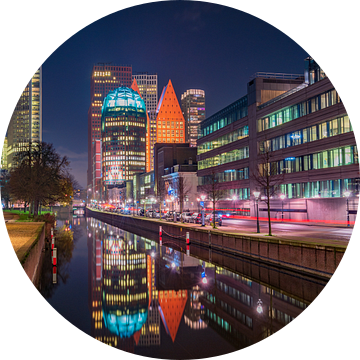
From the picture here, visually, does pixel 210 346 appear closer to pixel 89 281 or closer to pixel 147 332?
pixel 147 332

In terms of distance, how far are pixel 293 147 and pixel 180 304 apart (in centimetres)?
Result: 4495

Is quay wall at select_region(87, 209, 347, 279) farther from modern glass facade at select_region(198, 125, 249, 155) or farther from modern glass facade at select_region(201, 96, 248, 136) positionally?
modern glass facade at select_region(201, 96, 248, 136)

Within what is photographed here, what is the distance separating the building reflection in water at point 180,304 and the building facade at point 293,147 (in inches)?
729

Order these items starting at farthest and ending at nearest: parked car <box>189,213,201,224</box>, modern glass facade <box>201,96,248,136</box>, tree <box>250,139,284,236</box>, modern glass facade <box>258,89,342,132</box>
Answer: modern glass facade <box>201,96,248,136</box>, parked car <box>189,213,201,224</box>, modern glass facade <box>258,89,342,132</box>, tree <box>250,139,284,236</box>

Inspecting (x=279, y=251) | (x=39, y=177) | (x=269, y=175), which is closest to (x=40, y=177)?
(x=39, y=177)

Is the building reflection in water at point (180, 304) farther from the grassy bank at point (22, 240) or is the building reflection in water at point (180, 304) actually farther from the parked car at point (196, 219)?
the parked car at point (196, 219)

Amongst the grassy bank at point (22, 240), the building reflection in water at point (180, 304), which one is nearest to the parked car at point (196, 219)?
the building reflection in water at point (180, 304)

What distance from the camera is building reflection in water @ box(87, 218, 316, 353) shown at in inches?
643

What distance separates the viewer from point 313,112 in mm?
55375

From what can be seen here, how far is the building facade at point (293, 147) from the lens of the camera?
167 ft

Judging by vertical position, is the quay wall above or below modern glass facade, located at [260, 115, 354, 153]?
below

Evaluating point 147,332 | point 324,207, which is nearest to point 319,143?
point 324,207

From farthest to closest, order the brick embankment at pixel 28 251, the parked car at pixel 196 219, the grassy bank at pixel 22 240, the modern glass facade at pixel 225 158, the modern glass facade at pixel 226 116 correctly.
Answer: the modern glass facade at pixel 226 116 → the modern glass facade at pixel 225 158 → the parked car at pixel 196 219 → the grassy bank at pixel 22 240 → the brick embankment at pixel 28 251

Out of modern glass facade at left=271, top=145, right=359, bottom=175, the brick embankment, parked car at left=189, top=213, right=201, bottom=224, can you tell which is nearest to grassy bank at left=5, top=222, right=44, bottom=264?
the brick embankment
